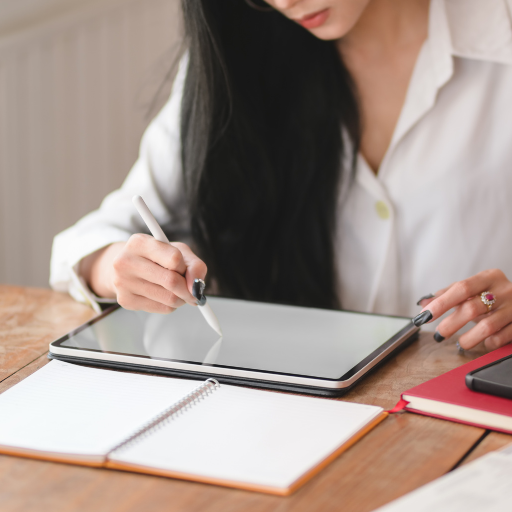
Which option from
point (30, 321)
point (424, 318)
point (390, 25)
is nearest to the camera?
point (424, 318)

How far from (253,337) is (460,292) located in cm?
25

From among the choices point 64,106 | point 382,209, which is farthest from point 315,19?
point 64,106

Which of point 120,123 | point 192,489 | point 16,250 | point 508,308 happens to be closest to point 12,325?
point 192,489

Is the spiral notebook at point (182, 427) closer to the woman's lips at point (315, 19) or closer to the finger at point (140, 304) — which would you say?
the finger at point (140, 304)

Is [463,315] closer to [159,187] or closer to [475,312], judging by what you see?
[475,312]

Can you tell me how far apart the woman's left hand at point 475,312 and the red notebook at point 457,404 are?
11 cm

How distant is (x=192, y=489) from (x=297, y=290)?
0.77 metres

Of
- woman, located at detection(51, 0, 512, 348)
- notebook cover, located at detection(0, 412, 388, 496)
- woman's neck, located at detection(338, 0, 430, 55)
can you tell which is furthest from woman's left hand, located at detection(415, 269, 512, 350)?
woman's neck, located at detection(338, 0, 430, 55)

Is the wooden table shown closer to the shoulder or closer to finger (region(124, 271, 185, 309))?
finger (region(124, 271, 185, 309))

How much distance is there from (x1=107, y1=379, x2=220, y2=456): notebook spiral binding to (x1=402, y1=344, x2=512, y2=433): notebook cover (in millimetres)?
191

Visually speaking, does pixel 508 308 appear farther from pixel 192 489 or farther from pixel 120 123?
pixel 120 123

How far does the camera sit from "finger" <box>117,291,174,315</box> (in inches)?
32.6

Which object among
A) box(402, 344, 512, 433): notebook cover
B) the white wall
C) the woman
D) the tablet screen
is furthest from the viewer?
the white wall

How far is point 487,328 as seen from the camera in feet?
2.49
